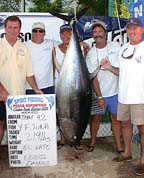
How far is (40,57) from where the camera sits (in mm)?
4457

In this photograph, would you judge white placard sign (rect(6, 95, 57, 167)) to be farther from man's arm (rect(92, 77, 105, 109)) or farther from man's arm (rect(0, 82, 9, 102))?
man's arm (rect(92, 77, 105, 109))

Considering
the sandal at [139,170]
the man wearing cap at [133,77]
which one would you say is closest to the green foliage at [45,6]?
the man wearing cap at [133,77]

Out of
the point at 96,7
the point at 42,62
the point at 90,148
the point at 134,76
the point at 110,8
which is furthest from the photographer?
the point at 96,7

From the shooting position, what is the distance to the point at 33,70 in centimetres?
441

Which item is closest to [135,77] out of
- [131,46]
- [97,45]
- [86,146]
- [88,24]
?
[131,46]

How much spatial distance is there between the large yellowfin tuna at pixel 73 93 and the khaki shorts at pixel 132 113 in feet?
1.41

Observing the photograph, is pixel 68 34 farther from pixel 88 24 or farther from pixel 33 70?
pixel 88 24

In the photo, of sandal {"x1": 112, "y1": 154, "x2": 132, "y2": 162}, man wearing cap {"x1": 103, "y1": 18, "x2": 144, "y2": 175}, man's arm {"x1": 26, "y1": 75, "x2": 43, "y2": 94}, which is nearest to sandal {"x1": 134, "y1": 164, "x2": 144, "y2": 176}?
man wearing cap {"x1": 103, "y1": 18, "x2": 144, "y2": 175}

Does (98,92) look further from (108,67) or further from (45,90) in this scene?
(45,90)

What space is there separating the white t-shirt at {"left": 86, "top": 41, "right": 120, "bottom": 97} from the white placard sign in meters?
0.78

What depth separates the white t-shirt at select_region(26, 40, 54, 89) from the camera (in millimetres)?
4441

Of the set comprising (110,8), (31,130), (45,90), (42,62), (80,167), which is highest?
(110,8)

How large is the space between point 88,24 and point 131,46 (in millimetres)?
1600

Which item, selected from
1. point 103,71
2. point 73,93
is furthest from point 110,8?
point 73,93
